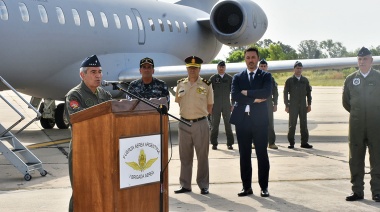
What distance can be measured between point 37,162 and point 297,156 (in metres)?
4.25

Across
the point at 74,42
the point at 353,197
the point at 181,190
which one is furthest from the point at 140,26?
the point at 353,197

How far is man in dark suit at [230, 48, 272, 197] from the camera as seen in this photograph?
26.5 ft

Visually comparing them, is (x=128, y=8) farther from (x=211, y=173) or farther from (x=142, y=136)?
(x=142, y=136)

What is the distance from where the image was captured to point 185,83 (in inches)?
340

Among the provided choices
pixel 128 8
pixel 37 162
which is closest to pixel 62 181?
pixel 37 162

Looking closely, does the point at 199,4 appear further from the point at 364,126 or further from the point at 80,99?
the point at 80,99

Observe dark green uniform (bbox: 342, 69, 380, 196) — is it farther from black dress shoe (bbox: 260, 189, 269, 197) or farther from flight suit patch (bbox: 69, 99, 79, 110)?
flight suit patch (bbox: 69, 99, 79, 110)

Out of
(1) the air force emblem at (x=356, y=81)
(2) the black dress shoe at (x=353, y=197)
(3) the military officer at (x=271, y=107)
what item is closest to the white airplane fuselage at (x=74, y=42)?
(3) the military officer at (x=271, y=107)

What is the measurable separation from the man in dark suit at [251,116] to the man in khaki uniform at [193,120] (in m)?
0.45

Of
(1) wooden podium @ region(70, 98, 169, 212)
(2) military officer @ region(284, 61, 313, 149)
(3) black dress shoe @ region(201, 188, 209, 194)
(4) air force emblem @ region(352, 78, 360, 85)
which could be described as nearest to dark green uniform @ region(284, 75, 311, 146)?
(2) military officer @ region(284, 61, 313, 149)

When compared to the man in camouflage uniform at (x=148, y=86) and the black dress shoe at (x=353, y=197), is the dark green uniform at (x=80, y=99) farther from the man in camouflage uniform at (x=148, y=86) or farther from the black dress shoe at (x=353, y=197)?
the black dress shoe at (x=353, y=197)

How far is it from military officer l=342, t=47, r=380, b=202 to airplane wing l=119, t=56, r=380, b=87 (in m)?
8.28

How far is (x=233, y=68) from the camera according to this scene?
16.8 meters

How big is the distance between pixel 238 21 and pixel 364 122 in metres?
10.7
